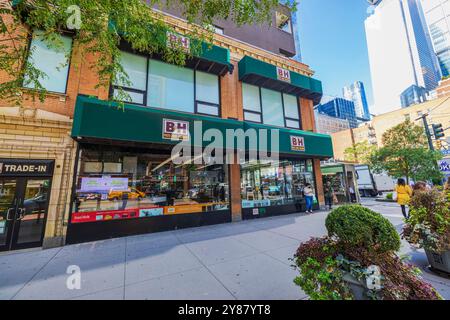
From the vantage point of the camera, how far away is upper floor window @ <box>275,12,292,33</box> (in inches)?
535

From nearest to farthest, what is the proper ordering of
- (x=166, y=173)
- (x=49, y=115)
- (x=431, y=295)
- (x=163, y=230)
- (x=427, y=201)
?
(x=431, y=295) < (x=427, y=201) < (x=49, y=115) < (x=163, y=230) < (x=166, y=173)

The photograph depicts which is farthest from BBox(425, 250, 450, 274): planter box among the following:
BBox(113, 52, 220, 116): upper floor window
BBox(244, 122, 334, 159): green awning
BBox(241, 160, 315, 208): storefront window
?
BBox(113, 52, 220, 116): upper floor window

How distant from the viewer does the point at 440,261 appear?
3719 mm

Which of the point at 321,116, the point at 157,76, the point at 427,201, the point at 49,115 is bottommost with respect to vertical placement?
the point at 427,201

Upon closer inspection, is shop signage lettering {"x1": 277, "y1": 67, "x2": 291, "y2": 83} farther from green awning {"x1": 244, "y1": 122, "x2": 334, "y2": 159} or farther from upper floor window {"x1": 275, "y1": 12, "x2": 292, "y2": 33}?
upper floor window {"x1": 275, "y1": 12, "x2": 292, "y2": 33}

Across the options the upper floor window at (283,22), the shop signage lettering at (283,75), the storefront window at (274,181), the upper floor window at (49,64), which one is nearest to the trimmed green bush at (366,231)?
the storefront window at (274,181)

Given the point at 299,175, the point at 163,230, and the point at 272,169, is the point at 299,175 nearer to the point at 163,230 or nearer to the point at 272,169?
the point at 272,169

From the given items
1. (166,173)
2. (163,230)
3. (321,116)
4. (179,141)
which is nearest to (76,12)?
(179,141)

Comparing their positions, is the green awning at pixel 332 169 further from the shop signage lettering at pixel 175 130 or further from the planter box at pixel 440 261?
the shop signage lettering at pixel 175 130

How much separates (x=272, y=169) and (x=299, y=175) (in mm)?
1863

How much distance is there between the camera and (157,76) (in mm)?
7977

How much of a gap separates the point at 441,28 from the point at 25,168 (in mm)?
165967

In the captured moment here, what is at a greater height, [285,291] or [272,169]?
[272,169]

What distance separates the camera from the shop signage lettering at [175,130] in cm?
650
